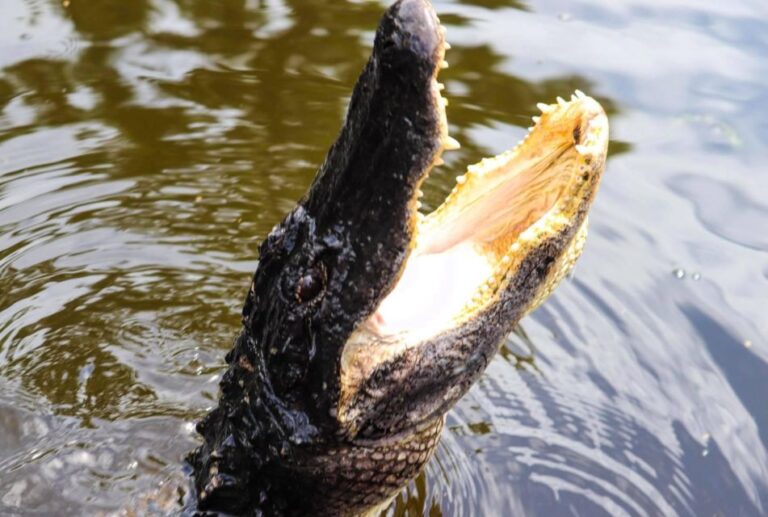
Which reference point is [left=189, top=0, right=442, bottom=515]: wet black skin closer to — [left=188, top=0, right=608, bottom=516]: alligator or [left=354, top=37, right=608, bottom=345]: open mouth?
[left=188, top=0, right=608, bottom=516]: alligator

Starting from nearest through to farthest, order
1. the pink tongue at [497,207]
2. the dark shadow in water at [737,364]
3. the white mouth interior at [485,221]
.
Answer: the white mouth interior at [485,221]
the pink tongue at [497,207]
the dark shadow in water at [737,364]

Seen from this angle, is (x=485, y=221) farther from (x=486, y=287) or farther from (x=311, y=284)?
(x=311, y=284)

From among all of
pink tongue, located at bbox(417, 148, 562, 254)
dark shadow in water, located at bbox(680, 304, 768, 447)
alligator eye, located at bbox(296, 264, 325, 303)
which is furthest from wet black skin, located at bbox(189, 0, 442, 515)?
dark shadow in water, located at bbox(680, 304, 768, 447)

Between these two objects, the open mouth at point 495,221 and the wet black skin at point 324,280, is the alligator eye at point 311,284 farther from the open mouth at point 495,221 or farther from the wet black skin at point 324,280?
the open mouth at point 495,221

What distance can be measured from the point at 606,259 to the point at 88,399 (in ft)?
7.84

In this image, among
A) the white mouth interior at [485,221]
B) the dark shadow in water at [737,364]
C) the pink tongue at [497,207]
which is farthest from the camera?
the dark shadow in water at [737,364]

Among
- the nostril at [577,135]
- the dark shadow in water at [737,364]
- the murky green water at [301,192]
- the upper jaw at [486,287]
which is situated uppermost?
the nostril at [577,135]

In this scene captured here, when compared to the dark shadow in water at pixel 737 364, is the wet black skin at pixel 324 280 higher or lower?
higher

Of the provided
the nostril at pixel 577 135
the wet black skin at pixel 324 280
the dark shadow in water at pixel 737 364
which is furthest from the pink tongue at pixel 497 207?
the dark shadow in water at pixel 737 364

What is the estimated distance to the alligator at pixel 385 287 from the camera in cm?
237

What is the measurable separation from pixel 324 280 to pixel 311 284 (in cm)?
4

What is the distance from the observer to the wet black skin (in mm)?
2314

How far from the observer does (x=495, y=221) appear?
2883mm

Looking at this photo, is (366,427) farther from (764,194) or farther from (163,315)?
(764,194)
